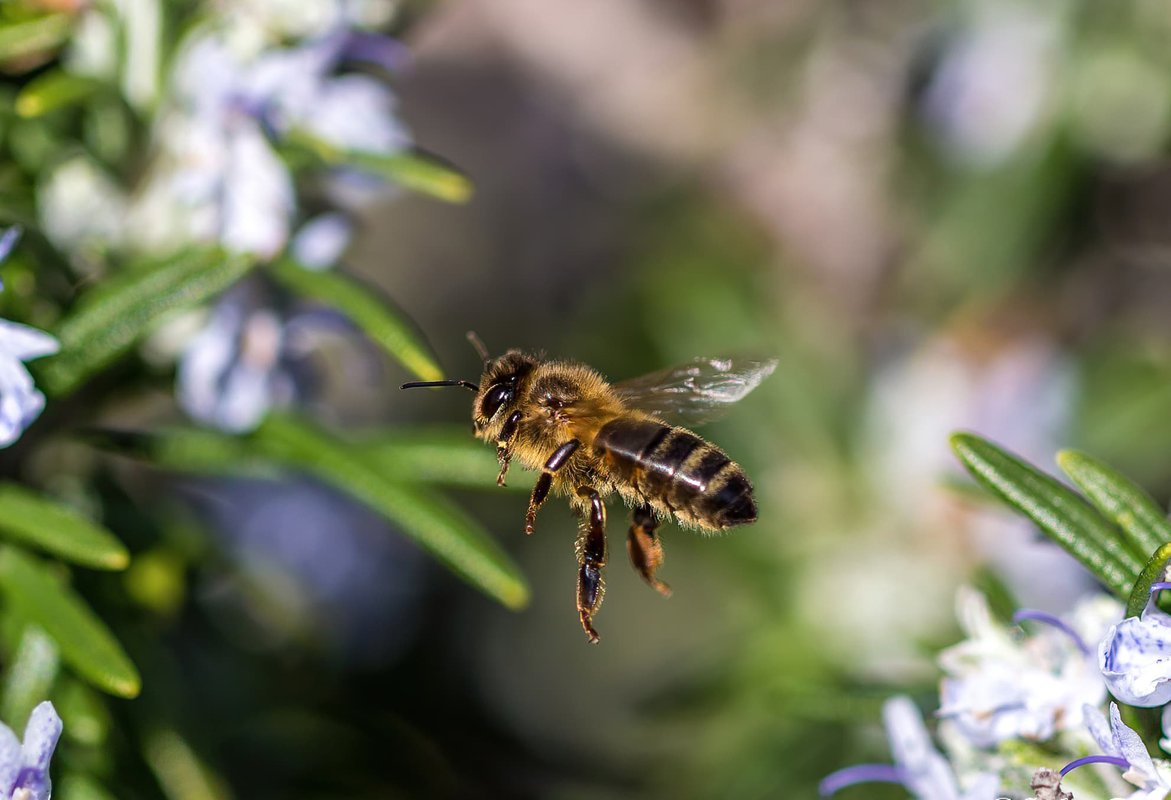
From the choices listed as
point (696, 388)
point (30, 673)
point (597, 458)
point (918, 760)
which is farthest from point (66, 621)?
point (918, 760)

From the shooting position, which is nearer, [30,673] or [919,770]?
[919,770]

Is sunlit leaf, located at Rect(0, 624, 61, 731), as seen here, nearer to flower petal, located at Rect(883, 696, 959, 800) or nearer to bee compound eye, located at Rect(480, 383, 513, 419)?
bee compound eye, located at Rect(480, 383, 513, 419)

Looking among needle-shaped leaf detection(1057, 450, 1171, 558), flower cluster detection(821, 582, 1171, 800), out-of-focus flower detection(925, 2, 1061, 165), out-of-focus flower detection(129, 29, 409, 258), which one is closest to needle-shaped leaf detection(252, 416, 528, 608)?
out-of-focus flower detection(129, 29, 409, 258)

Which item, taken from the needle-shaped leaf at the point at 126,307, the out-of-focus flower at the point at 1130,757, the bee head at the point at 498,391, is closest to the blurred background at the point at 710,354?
the bee head at the point at 498,391

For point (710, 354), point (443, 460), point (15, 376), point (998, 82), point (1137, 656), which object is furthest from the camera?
point (998, 82)

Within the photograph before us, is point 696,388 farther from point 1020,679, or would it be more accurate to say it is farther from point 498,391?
point 1020,679

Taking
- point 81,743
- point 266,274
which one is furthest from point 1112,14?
point 81,743

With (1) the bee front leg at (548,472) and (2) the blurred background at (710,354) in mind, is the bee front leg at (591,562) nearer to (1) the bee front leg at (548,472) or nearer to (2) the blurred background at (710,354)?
(1) the bee front leg at (548,472)
